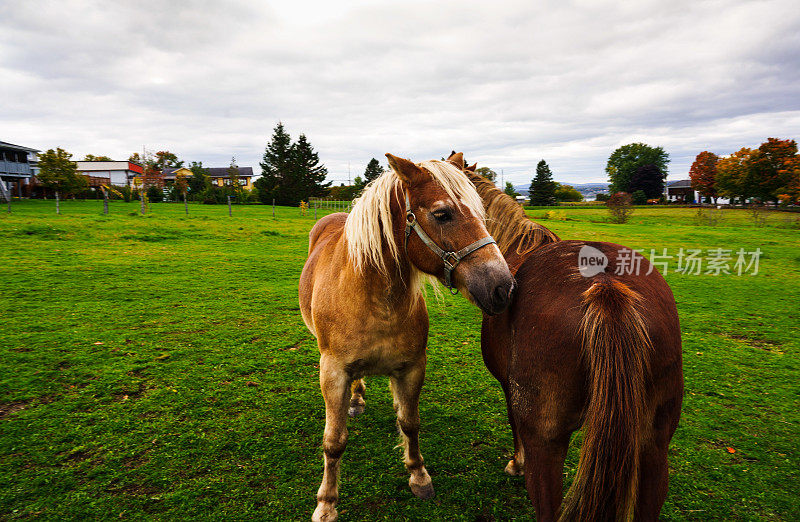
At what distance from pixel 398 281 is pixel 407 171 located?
0.69m

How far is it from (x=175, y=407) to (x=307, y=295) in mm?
1740

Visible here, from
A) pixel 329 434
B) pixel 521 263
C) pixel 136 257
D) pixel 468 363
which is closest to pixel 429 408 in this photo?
pixel 468 363

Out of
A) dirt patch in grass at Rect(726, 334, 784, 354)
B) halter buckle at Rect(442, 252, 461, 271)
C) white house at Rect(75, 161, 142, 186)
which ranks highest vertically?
white house at Rect(75, 161, 142, 186)

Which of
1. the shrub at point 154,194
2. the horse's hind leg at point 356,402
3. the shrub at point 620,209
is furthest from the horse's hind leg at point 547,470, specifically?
the shrub at point 154,194

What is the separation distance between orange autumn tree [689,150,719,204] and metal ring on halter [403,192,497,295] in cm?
5207

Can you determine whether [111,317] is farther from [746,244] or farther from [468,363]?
[746,244]

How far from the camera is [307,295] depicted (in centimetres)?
339

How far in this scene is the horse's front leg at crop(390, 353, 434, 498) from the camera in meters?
2.60

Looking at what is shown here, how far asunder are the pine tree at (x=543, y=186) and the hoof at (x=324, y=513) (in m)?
52.9

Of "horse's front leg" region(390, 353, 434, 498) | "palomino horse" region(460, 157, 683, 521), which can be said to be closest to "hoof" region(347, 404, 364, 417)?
"horse's front leg" region(390, 353, 434, 498)

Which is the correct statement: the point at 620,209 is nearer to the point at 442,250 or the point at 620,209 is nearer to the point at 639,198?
the point at 639,198

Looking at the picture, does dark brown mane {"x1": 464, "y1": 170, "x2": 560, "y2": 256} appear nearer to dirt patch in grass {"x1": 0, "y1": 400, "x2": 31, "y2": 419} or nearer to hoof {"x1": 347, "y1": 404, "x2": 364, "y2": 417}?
hoof {"x1": 347, "y1": 404, "x2": 364, "y2": 417}

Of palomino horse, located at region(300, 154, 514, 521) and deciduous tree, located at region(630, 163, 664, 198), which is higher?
deciduous tree, located at region(630, 163, 664, 198)

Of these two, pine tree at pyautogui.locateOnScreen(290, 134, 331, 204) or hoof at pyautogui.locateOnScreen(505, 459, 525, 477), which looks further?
pine tree at pyautogui.locateOnScreen(290, 134, 331, 204)
